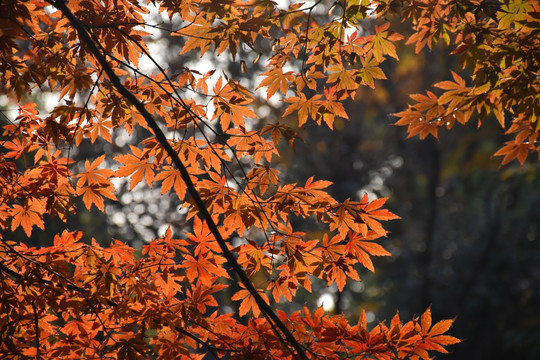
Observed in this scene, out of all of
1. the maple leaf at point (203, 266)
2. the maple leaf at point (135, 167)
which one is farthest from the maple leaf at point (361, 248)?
the maple leaf at point (135, 167)

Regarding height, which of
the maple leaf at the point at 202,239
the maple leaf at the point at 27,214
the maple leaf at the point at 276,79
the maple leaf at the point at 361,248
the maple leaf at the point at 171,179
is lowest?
the maple leaf at the point at 361,248

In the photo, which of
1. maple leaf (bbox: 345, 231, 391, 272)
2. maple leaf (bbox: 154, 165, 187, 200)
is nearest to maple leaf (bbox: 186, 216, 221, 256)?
maple leaf (bbox: 154, 165, 187, 200)

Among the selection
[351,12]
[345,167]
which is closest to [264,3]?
[351,12]

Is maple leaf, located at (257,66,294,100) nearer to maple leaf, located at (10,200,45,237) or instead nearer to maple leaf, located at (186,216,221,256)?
maple leaf, located at (186,216,221,256)

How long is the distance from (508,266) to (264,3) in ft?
35.2

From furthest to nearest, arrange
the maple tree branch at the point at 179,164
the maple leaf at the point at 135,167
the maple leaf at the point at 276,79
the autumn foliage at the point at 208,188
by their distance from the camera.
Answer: the maple leaf at the point at 276,79
the maple leaf at the point at 135,167
the autumn foliage at the point at 208,188
the maple tree branch at the point at 179,164

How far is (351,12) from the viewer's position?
2.13 metres

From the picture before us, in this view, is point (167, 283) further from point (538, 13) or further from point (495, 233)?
point (495, 233)

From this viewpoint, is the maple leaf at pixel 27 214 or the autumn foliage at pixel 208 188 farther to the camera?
the maple leaf at pixel 27 214

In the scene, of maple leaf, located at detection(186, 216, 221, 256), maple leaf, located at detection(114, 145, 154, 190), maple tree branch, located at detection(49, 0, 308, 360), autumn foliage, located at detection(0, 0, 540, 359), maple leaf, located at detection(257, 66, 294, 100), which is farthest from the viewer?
maple leaf, located at detection(257, 66, 294, 100)

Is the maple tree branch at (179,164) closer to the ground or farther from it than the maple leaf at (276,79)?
closer to the ground

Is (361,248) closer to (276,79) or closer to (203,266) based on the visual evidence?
(203,266)

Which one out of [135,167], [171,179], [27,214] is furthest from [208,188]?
[27,214]

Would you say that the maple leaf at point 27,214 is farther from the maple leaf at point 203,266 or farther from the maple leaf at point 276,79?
the maple leaf at point 276,79
